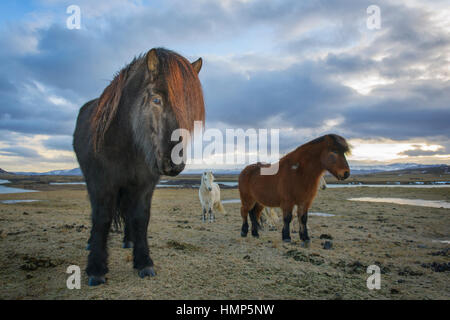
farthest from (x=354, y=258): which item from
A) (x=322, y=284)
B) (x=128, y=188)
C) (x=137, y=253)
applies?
(x=128, y=188)

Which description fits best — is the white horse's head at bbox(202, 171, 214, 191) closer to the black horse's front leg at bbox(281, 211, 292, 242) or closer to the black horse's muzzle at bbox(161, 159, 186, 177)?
the black horse's front leg at bbox(281, 211, 292, 242)

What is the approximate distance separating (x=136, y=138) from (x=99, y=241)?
1.45m

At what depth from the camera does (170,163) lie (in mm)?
2609

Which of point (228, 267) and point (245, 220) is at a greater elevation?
point (245, 220)

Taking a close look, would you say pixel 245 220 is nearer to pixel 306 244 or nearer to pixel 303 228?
pixel 303 228

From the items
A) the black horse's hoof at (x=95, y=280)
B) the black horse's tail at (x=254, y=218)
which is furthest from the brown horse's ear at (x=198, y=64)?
the black horse's tail at (x=254, y=218)

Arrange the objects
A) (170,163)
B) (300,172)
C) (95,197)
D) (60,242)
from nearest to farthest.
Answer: (170,163) → (95,197) → (60,242) → (300,172)

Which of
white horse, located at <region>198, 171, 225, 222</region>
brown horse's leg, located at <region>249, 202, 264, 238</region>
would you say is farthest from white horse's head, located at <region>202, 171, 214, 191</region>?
brown horse's leg, located at <region>249, 202, 264, 238</region>

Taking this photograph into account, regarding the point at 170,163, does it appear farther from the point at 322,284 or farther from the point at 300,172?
the point at 300,172

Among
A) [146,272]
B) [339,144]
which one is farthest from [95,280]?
[339,144]

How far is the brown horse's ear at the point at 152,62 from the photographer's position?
281cm

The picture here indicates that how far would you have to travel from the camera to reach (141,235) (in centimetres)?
358
